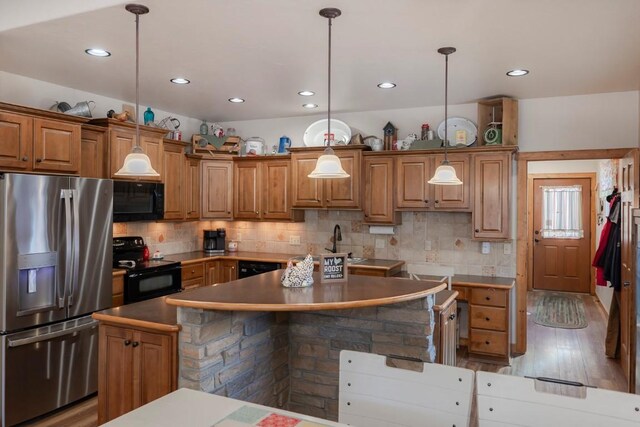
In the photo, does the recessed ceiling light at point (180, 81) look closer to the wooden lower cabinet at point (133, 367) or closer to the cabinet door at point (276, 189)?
the cabinet door at point (276, 189)

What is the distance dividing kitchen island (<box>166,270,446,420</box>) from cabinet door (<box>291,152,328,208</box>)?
6.86 ft

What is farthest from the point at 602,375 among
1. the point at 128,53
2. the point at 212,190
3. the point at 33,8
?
the point at 33,8

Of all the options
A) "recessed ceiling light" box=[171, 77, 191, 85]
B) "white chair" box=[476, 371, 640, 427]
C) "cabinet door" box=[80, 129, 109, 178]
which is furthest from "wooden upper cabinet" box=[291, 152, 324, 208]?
"white chair" box=[476, 371, 640, 427]

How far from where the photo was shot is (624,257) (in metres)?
4.02

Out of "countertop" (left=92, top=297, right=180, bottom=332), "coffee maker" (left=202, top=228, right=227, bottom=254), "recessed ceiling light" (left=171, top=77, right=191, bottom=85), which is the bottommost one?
"countertop" (left=92, top=297, right=180, bottom=332)

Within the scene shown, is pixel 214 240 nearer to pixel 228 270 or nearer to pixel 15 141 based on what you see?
pixel 228 270

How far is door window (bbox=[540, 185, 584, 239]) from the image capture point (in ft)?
28.1

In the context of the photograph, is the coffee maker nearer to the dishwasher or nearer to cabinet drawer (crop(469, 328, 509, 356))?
the dishwasher

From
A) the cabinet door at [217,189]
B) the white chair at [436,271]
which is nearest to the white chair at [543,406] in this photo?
the white chair at [436,271]

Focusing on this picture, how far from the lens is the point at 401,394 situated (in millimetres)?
1655

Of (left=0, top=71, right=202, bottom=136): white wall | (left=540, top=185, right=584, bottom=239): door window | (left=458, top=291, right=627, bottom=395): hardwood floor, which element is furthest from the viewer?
(left=540, top=185, right=584, bottom=239): door window

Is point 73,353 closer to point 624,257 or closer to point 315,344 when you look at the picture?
point 315,344

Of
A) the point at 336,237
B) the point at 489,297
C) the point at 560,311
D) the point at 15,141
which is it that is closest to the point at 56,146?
the point at 15,141

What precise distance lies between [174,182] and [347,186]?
6.35ft
